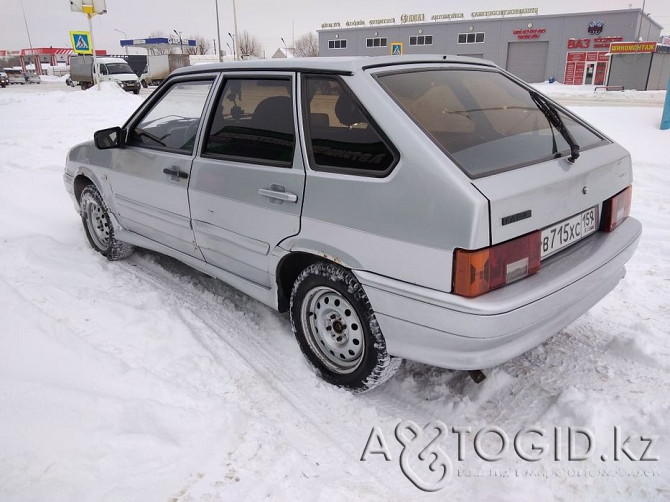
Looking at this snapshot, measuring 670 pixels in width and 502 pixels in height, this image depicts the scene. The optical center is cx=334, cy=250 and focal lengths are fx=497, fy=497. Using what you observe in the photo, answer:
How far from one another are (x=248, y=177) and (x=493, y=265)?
1547 millimetres

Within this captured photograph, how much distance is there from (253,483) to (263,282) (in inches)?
48.9

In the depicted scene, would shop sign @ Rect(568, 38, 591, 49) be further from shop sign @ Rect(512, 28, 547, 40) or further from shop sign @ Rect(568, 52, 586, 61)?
shop sign @ Rect(512, 28, 547, 40)

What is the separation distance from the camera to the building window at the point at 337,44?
55406mm

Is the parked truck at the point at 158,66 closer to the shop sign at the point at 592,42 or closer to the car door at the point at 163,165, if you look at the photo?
the shop sign at the point at 592,42

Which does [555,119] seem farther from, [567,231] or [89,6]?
[89,6]

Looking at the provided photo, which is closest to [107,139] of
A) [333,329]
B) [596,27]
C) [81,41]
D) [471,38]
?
[333,329]

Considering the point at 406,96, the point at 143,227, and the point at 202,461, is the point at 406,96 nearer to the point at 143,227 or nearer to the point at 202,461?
the point at 202,461

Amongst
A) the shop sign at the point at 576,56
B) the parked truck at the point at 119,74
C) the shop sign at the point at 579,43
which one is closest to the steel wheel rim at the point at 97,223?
the parked truck at the point at 119,74

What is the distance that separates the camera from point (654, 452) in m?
2.26

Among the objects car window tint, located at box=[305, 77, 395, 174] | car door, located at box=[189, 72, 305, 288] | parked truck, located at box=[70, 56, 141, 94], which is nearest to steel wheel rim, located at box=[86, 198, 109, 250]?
car door, located at box=[189, 72, 305, 288]

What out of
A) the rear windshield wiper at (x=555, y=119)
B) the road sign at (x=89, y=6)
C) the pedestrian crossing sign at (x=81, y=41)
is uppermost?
the road sign at (x=89, y=6)

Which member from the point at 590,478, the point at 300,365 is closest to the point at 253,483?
the point at 300,365

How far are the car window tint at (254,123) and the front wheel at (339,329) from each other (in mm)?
717

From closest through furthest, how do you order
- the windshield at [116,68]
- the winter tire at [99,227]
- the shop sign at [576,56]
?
the winter tire at [99,227], the windshield at [116,68], the shop sign at [576,56]
